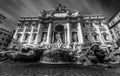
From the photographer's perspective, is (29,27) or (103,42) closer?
(103,42)

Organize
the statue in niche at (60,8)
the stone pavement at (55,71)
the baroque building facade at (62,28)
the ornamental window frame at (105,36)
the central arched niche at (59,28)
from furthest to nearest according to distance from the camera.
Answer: the statue in niche at (60,8) < the central arched niche at (59,28) < the ornamental window frame at (105,36) < the baroque building facade at (62,28) < the stone pavement at (55,71)

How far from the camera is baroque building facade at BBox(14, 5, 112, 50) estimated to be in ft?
97.2

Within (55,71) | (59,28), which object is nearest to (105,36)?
(59,28)

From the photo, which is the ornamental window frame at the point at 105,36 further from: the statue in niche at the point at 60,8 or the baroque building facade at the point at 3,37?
the baroque building facade at the point at 3,37

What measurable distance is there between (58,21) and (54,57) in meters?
22.3

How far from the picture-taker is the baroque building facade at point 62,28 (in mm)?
29641

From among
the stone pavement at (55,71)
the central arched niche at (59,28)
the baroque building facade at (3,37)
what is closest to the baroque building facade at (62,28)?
the central arched niche at (59,28)

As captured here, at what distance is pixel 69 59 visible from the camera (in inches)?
700

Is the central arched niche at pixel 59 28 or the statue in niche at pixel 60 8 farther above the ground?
the statue in niche at pixel 60 8

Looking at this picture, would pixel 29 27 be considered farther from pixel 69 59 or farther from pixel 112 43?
pixel 112 43

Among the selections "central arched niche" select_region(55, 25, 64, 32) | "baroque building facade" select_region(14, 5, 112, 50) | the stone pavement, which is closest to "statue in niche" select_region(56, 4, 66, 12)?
"baroque building facade" select_region(14, 5, 112, 50)

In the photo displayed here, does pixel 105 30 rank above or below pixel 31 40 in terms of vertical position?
above

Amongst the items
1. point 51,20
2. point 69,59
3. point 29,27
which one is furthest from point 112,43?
point 29,27

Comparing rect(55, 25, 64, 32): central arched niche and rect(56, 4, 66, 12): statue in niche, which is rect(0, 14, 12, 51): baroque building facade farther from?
rect(56, 4, 66, 12): statue in niche
